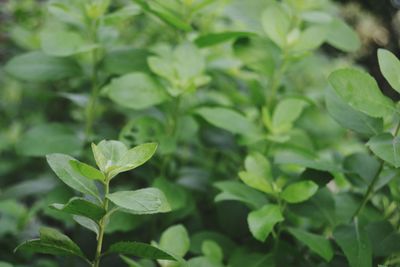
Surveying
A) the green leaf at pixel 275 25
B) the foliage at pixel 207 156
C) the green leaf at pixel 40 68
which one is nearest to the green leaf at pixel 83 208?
the foliage at pixel 207 156

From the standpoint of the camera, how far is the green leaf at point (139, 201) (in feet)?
2.49

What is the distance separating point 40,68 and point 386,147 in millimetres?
822

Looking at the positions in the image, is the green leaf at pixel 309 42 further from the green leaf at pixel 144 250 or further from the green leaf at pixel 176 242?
the green leaf at pixel 144 250

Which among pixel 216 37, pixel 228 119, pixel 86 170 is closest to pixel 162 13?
pixel 216 37

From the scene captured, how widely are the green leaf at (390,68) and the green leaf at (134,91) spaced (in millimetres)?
494

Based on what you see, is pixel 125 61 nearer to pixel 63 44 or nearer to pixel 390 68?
pixel 63 44

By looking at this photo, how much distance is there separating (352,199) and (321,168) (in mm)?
204

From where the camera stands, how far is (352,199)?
3.68 ft

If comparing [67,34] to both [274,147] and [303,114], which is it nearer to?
[274,147]

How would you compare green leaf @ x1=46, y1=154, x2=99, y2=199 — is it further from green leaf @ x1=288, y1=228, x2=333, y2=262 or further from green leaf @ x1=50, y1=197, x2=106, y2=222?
green leaf @ x1=288, y1=228, x2=333, y2=262

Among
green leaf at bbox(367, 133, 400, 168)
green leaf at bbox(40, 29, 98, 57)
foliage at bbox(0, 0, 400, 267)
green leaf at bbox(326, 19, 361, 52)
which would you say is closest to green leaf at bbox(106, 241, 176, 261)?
foliage at bbox(0, 0, 400, 267)

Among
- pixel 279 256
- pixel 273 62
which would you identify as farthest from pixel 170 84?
pixel 279 256

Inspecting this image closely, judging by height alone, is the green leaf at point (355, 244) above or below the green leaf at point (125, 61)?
below

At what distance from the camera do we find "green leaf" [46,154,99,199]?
0.82m
